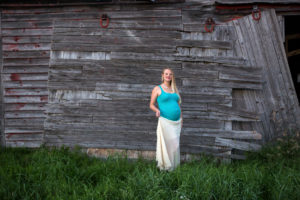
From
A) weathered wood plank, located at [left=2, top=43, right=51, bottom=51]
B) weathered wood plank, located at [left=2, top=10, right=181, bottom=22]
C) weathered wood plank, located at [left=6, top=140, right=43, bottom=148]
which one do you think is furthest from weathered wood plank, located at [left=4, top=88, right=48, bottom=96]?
weathered wood plank, located at [left=2, top=10, right=181, bottom=22]

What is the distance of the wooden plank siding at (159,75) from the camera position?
16.3 feet

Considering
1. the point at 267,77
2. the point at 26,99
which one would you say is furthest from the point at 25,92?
the point at 267,77

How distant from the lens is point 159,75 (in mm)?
5004

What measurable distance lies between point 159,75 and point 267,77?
2.52 m

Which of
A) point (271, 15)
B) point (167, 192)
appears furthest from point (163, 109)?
point (271, 15)

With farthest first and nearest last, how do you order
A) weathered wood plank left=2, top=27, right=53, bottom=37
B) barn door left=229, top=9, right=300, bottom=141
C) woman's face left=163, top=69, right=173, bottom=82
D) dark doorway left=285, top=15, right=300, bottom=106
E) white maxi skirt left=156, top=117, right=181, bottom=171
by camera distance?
dark doorway left=285, top=15, right=300, bottom=106
weathered wood plank left=2, top=27, right=53, bottom=37
barn door left=229, top=9, right=300, bottom=141
woman's face left=163, top=69, right=173, bottom=82
white maxi skirt left=156, top=117, right=181, bottom=171

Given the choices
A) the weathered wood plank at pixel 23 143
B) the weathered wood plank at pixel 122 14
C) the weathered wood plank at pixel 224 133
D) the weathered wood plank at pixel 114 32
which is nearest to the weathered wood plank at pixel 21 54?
the weathered wood plank at pixel 114 32

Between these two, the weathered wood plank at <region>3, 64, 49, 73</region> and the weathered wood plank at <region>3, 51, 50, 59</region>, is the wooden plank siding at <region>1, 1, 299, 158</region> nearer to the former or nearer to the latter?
the weathered wood plank at <region>3, 64, 49, 73</region>

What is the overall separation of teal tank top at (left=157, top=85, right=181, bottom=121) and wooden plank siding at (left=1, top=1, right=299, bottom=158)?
50.1 inches

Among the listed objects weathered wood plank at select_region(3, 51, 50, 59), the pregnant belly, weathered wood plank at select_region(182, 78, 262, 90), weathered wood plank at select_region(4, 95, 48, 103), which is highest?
weathered wood plank at select_region(3, 51, 50, 59)

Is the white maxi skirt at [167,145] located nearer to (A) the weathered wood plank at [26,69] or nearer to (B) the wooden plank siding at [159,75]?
(B) the wooden plank siding at [159,75]

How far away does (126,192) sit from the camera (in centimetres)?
269

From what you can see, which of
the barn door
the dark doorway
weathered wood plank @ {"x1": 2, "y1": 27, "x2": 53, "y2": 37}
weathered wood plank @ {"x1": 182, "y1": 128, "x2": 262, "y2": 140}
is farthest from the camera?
the dark doorway

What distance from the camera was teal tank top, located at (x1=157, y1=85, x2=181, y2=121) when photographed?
3.70 m
